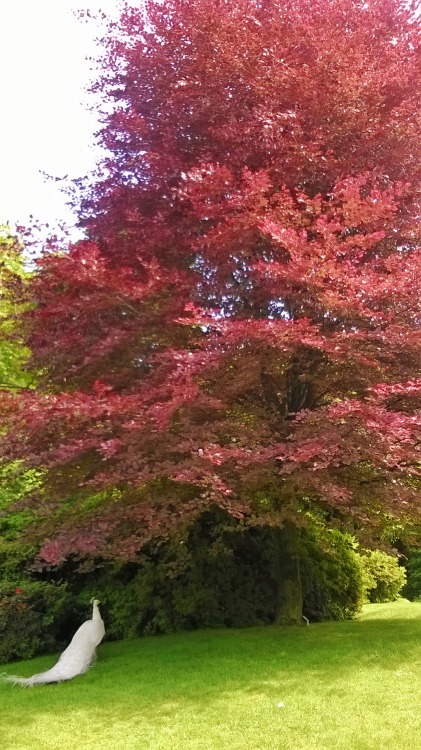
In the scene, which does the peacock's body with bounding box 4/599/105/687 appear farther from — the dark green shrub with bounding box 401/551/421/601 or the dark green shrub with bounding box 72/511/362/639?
the dark green shrub with bounding box 401/551/421/601

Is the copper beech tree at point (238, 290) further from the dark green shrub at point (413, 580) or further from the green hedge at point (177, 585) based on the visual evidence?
the dark green shrub at point (413, 580)

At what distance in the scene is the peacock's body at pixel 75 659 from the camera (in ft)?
24.0

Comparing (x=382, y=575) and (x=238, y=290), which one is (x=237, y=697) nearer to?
(x=238, y=290)

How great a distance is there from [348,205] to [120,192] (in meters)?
3.15

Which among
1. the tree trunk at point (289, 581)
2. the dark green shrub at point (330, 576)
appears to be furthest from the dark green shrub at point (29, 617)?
the dark green shrub at point (330, 576)

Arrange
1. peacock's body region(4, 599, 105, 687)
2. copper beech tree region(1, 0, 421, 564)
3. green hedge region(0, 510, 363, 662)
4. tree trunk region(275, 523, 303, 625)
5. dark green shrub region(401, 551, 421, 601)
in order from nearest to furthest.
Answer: copper beech tree region(1, 0, 421, 564)
peacock's body region(4, 599, 105, 687)
tree trunk region(275, 523, 303, 625)
green hedge region(0, 510, 363, 662)
dark green shrub region(401, 551, 421, 601)

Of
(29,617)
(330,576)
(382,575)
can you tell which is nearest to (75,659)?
(29,617)

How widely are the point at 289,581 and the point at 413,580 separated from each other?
33.7 ft

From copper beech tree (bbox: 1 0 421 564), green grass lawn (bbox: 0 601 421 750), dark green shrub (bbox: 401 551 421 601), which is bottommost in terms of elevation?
green grass lawn (bbox: 0 601 421 750)

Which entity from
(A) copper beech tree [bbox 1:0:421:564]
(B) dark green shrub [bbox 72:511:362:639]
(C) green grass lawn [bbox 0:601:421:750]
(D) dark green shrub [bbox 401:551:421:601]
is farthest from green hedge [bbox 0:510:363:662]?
(D) dark green shrub [bbox 401:551:421:601]

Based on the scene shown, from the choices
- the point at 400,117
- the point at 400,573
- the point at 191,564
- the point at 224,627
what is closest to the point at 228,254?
the point at 400,117

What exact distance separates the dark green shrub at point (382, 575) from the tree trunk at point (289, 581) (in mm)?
3887

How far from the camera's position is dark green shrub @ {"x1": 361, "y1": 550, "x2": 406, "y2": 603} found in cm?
1341

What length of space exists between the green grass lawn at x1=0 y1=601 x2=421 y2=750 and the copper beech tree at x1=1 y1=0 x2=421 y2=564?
1.44 metres
